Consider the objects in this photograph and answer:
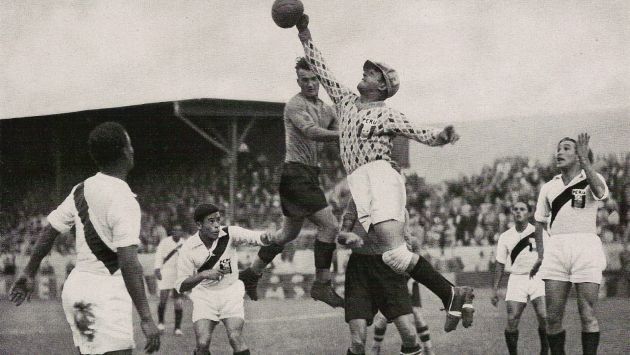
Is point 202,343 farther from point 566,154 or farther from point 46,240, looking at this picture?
point 566,154

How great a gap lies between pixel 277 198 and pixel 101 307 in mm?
16126

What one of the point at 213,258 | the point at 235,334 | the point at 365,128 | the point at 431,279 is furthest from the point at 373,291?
the point at 213,258

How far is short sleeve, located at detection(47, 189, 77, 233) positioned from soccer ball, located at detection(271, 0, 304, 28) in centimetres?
220

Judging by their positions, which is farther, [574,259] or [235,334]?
[235,334]

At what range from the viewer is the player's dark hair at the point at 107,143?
408cm

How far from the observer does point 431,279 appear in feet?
17.5

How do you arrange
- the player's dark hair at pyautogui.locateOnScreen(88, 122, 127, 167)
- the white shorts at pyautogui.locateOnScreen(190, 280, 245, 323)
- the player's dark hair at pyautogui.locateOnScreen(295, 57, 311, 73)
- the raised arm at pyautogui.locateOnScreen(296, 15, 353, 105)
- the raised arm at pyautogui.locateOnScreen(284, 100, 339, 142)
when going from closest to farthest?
the player's dark hair at pyautogui.locateOnScreen(88, 122, 127, 167) → the raised arm at pyautogui.locateOnScreen(296, 15, 353, 105) → the raised arm at pyautogui.locateOnScreen(284, 100, 339, 142) → the player's dark hair at pyautogui.locateOnScreen(295, 57, 311, 73) → the white shorts at pyautogui.locateOnScreen(190, 280, 245, 323)

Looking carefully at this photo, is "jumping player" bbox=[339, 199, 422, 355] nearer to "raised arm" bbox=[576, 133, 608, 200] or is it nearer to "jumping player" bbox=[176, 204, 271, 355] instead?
"jumping player" bbox=[176, 204, 271, 355]

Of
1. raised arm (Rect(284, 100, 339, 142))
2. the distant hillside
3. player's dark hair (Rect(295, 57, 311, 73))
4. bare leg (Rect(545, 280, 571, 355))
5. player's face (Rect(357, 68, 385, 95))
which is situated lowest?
bare leg (Rect(545, 280, 571, 355))

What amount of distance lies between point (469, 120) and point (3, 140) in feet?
39.4

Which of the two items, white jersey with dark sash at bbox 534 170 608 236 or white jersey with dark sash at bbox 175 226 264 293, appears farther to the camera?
white jersey with dark sash at bbox 175 226 264 293

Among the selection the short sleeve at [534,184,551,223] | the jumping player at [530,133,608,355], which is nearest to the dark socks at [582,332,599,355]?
the jumping player at [530,133,608,355]

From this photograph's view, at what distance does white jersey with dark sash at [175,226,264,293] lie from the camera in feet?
23.4

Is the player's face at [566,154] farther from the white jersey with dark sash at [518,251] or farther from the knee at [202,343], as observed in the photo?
the knee at [202,343]
